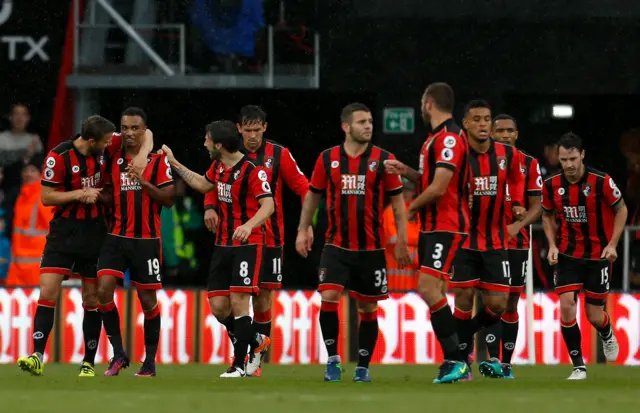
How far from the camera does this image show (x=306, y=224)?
13.3 metres

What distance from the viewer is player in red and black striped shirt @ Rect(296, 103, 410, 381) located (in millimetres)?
13227

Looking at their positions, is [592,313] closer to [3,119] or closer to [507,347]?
[507,347]

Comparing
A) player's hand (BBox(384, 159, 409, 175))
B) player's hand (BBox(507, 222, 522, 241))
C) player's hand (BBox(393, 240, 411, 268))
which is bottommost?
player's hand (BBox(393, 240, 411, 268))

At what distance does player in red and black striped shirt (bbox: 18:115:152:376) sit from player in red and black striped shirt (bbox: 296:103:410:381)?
186 centimetres

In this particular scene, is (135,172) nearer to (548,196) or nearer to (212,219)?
(212,219)

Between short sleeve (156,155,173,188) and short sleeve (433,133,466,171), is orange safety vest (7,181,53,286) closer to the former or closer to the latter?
short sleeve (156,155,173,188)

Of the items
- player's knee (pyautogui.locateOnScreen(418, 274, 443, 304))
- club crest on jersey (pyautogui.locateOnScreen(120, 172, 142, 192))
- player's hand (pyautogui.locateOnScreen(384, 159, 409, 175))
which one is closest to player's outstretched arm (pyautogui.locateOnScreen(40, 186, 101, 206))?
club crest on jersey (pyautogui.locateOnScreen(120, 172, 142, 192))

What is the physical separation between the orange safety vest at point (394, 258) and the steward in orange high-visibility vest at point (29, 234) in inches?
156

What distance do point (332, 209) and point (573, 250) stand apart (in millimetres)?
2866

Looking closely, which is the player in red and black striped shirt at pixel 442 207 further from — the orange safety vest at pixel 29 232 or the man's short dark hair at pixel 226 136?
the orange safety vest at pixel 29 232

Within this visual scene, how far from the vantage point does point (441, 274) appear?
40.7 feet

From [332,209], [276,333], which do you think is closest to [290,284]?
[276,333]

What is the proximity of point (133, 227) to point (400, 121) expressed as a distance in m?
8.46

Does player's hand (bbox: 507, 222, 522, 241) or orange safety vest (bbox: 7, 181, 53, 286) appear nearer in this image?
player's hand (bbox: 507, 222, 522, 241)
